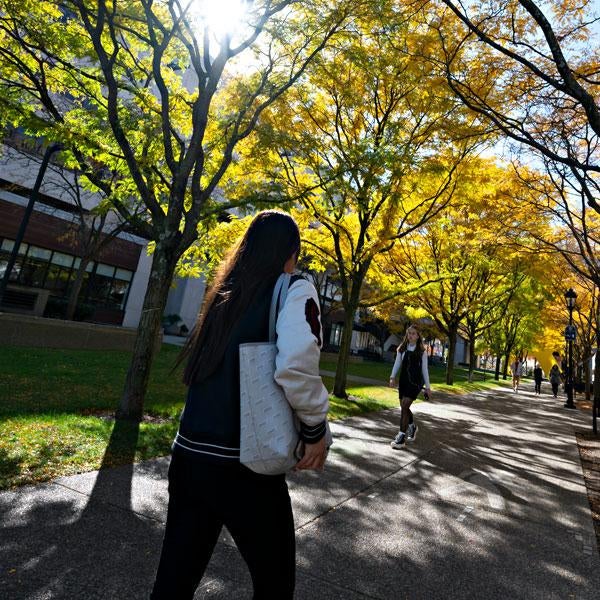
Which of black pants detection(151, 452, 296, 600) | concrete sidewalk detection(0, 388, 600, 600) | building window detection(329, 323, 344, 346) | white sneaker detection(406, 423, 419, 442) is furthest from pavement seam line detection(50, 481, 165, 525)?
building window detection(329, 323, 344, 346)

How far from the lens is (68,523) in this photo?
318 centimetres

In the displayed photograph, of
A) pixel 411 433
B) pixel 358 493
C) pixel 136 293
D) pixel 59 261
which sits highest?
pixel 59 261

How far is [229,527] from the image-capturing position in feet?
5.34

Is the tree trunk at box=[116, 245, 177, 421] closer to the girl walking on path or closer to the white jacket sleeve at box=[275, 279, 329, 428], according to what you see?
the girl walking on path

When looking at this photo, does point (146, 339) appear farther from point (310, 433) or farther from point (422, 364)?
point (310, 433)

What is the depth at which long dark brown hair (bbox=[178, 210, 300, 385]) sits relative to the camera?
68.0 inches

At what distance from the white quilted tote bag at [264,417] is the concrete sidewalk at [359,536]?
1.60 meters

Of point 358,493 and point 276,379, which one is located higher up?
point 276,379

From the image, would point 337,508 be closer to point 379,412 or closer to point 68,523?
point 68,523

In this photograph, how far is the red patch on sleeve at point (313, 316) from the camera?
1673 mm

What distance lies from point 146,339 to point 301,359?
5.62 m

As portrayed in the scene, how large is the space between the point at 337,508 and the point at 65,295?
25.9 m

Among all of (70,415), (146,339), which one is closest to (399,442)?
(146,339)

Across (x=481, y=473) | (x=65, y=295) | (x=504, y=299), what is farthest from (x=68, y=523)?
(x=504, y=299)
